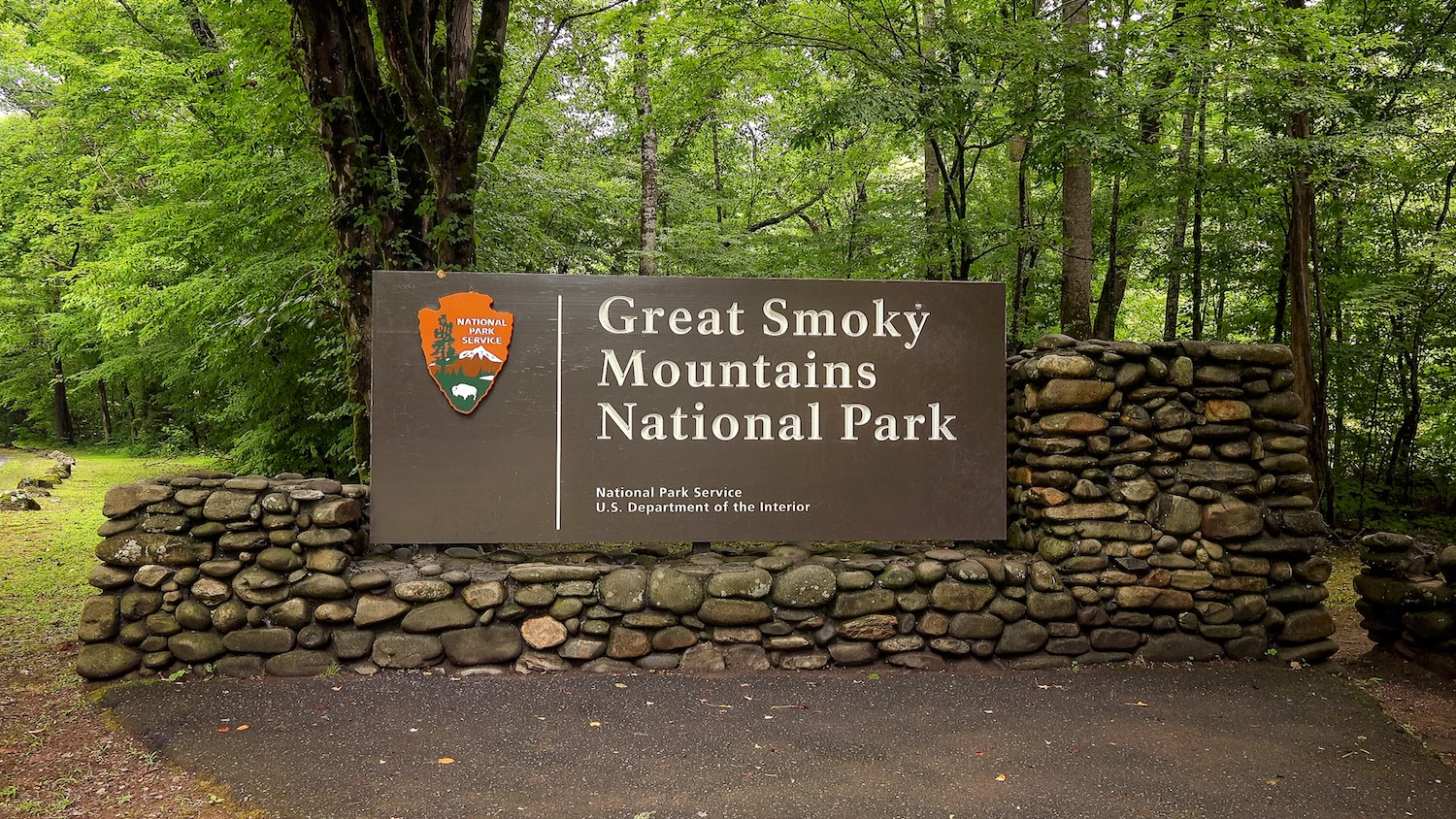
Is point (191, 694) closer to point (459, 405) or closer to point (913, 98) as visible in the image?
point (459, 405)

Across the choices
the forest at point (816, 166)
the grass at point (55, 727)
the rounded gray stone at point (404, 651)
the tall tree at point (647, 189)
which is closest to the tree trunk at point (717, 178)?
the forest at point (816, 166)

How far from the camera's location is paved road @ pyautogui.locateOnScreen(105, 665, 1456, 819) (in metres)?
3.44

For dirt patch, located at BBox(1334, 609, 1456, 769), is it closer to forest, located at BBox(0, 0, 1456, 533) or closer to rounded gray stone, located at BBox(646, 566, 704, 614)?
rounded gray stone, located at BBox(646, 566, 704, 614)

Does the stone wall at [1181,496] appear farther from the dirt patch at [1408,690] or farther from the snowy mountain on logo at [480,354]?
the snowy mountain on logo at [480,354]

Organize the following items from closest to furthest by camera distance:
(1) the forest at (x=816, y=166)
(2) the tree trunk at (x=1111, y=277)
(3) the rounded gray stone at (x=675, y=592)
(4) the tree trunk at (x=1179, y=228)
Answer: (3) the rounded gray stone at (x=675, y=592) → (1) the forest at (x=816, y=166) → (4) the tree trunk at (x=1179, y=228) → (2) the tree trunk at (x=1111, y=277)

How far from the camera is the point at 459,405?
16.5 feet

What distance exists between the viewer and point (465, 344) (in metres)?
5.05

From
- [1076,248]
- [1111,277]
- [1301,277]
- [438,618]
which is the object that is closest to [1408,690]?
[1076,248]

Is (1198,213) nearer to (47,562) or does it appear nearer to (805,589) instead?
(805,589)

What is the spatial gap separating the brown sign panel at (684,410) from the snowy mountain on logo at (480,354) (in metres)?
0.02

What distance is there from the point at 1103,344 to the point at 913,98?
2.89 meters

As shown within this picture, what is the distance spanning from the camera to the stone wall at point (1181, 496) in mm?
5188

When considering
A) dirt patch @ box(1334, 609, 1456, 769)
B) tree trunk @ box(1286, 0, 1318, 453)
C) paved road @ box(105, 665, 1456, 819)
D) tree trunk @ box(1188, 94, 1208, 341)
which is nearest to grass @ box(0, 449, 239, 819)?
paved road @ box(105, 665, 1456, 819)

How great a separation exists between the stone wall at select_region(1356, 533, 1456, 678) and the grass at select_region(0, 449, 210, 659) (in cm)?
881
